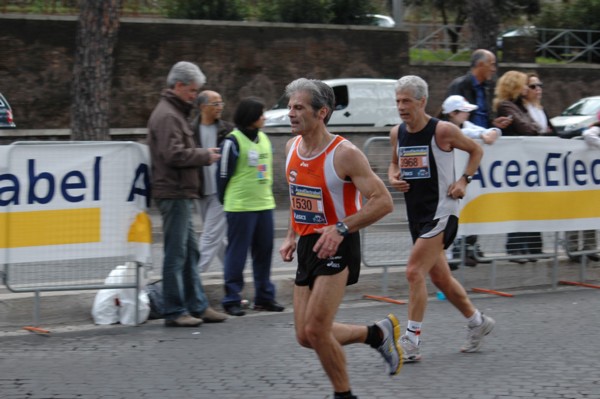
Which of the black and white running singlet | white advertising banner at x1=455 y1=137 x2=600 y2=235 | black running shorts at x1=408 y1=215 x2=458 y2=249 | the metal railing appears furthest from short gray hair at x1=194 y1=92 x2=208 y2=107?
the metal railing

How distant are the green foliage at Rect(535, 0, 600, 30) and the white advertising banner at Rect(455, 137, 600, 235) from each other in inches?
1132

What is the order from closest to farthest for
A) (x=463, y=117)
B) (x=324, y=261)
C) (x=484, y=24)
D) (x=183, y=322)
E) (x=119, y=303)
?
(x=324, y=261)
(x=183, y=322)
(x=119, y=303)
(x=463, y=117)
(x=484, y=24)

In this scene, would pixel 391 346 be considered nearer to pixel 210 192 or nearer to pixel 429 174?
pixel 429 174

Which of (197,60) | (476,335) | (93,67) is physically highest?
(197,60)

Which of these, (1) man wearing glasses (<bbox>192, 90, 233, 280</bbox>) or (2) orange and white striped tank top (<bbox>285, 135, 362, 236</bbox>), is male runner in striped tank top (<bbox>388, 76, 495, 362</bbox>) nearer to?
(2) orange and white striped tank top (<bbox>285, 135, 362, 236</bbox>)

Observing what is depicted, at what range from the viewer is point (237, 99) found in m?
28.4

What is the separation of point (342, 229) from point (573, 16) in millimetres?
34102

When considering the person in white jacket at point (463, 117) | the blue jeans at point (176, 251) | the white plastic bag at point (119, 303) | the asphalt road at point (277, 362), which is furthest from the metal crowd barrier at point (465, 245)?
the white plastic bag at point (119, 303)

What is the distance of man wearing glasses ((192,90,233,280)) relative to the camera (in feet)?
30.8

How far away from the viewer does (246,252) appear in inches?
347

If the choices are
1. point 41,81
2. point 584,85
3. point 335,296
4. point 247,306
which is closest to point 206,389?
point 335,296

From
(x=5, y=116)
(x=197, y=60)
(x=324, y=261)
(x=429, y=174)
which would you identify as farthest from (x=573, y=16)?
(x=324, y=261)

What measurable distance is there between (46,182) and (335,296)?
10.4ft

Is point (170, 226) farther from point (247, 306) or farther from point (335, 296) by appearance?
point (335, 296)
